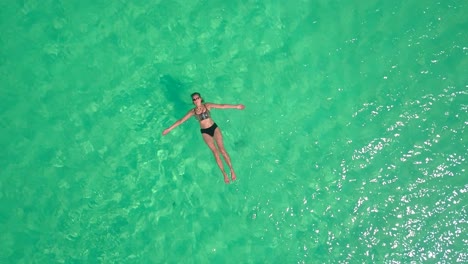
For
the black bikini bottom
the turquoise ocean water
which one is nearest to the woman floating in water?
the black bikini bottom

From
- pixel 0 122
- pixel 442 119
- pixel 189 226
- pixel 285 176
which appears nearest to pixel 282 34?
pixel 285 176

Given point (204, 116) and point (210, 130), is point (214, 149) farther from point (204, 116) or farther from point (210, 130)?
point (204, 116)

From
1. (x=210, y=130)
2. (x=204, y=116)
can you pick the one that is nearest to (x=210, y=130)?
(x=210, y=130)

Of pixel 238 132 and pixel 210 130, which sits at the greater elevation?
pixel 238 132

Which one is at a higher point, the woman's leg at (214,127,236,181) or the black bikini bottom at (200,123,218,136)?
the black bikini bottom at (200,123,218,136)

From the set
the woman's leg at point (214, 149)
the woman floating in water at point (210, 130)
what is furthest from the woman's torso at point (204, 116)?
the woman's leg at point (214, 149)

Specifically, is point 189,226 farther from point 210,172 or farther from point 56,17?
point 56,17

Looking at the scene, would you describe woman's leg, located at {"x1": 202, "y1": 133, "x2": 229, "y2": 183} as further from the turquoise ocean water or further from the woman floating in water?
the turquoise ocean water

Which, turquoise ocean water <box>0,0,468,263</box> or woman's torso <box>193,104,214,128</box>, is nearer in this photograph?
woman's torso <box>193,104,214,128</box>
